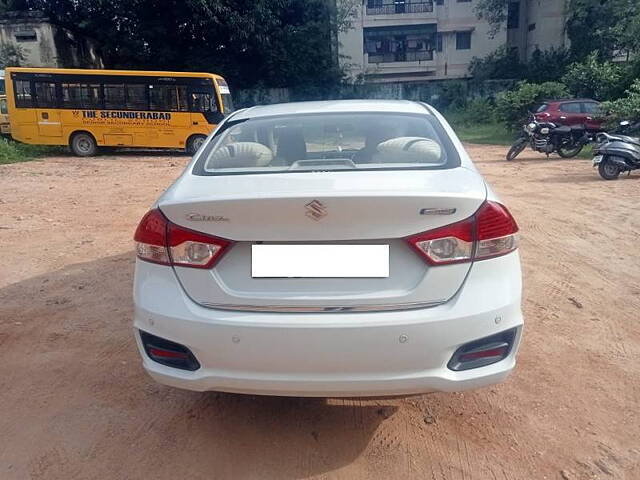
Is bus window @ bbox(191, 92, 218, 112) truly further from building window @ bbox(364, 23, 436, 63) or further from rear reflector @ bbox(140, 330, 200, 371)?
building window @ bbox(364, 23, 436, 63)

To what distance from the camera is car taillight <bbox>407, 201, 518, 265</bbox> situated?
1.95 metres

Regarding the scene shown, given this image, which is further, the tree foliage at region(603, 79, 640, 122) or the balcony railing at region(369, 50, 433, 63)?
the balcony railing at region(369, 50, 433, 63)

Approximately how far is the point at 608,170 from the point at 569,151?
4305mm

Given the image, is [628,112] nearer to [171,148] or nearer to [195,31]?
[171,148]

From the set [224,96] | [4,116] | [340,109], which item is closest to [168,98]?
[224,96]

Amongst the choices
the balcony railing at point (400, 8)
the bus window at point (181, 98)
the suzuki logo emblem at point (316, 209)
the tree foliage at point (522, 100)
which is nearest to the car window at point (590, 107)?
the tree foliage at point (522, 100)

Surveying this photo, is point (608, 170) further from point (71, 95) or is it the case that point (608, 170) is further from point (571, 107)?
point (71, 95)

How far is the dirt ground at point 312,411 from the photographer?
7.30 ft

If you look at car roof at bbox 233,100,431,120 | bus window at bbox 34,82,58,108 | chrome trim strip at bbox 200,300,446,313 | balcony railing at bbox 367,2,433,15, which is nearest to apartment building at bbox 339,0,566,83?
balcony railing at bbox 367,2,433,15

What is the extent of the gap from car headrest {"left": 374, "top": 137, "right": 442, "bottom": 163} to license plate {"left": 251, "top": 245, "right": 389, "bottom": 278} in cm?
73

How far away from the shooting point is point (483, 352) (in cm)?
204

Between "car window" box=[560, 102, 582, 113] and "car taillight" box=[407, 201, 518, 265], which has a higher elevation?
"car window" box=[560, 102, 582, 113]

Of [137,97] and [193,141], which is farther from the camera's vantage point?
[193,141]

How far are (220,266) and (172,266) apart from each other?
207 millimetres
